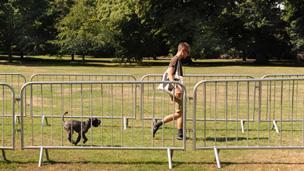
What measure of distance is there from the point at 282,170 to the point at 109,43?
39.9 metres

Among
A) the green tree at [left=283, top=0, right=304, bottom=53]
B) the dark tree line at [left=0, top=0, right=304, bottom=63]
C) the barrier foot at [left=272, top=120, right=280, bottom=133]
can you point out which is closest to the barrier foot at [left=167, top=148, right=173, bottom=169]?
the barrier foot at [left=272, top=120, right=280, bottom=133]

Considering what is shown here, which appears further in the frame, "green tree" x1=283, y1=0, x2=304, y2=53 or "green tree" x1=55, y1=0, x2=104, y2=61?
"green tree" x1=283, y1=0, x2=304, y2=53

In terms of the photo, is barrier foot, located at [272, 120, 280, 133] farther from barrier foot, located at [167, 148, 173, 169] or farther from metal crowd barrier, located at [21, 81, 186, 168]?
barrier foot, located at [167, 148, 173, 169]

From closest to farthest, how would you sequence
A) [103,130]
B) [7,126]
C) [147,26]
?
[103,130] < [7,126] < [147,26]

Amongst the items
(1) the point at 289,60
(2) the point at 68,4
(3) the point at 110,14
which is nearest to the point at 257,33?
(1) the point at 289,60

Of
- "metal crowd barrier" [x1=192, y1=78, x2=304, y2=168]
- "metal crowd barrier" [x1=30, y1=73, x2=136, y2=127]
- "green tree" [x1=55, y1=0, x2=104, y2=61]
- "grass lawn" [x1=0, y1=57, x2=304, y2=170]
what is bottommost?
"grass lawn" [x1=0, y1=57, x2=304, y2=170]

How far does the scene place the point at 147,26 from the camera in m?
48.7

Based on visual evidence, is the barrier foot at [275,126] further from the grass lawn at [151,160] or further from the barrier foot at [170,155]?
the barrier foot at [170,155]

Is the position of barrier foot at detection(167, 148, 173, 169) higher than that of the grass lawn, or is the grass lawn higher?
barrier foot at detection(167, 148, 173, 169)

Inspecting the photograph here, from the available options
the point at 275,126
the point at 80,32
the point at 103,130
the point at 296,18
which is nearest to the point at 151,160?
the point at 103,130

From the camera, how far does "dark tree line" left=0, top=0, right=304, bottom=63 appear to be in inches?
1813

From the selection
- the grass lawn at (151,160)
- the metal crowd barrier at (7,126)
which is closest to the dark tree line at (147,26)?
the metal crowd barrier at (7,126)

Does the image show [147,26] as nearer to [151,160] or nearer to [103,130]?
[103,130]

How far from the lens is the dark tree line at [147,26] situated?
46.1 metres
